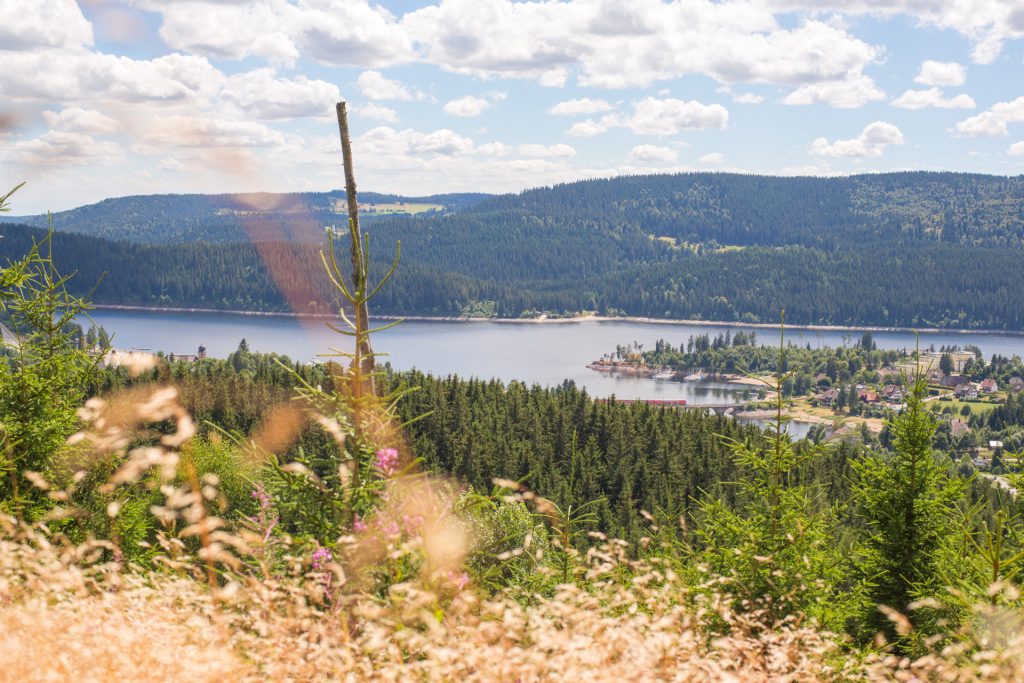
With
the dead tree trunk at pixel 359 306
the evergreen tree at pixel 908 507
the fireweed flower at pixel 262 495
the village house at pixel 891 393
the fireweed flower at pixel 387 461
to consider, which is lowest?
the village house at pixel 891 393

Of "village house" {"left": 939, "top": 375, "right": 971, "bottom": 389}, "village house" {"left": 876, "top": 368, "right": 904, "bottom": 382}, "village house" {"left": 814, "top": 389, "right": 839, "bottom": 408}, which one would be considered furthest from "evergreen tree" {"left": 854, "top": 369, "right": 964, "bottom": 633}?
"village house" {"left": 939, "top": 375, "right": 971, "bottom": 389}

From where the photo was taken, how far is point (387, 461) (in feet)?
18.3

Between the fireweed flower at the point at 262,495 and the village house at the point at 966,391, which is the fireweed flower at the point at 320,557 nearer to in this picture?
the fireweed flower at the point at 262,495

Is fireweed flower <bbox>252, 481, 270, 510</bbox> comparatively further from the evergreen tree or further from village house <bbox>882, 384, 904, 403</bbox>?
village house <bbox>882, 384, 904, 403</bbox>

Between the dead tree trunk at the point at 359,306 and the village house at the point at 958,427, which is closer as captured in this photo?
the dead tree trunk at the point at 359,306

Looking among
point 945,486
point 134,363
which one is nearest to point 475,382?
point 945,486

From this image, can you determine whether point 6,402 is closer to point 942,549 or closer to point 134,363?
point 134,363

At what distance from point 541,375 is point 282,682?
579 ft

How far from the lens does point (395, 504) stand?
223 inches

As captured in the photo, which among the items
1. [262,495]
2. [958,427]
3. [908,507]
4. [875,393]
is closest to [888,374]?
[875,393]

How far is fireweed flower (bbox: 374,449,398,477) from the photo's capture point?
553 cm

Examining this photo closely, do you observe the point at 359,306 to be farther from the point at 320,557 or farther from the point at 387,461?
the point at 320,557

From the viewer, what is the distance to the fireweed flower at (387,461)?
553 centimetres

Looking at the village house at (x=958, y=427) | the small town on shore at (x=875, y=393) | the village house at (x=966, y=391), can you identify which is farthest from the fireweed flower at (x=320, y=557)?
the village house at (x=966, y=391)
